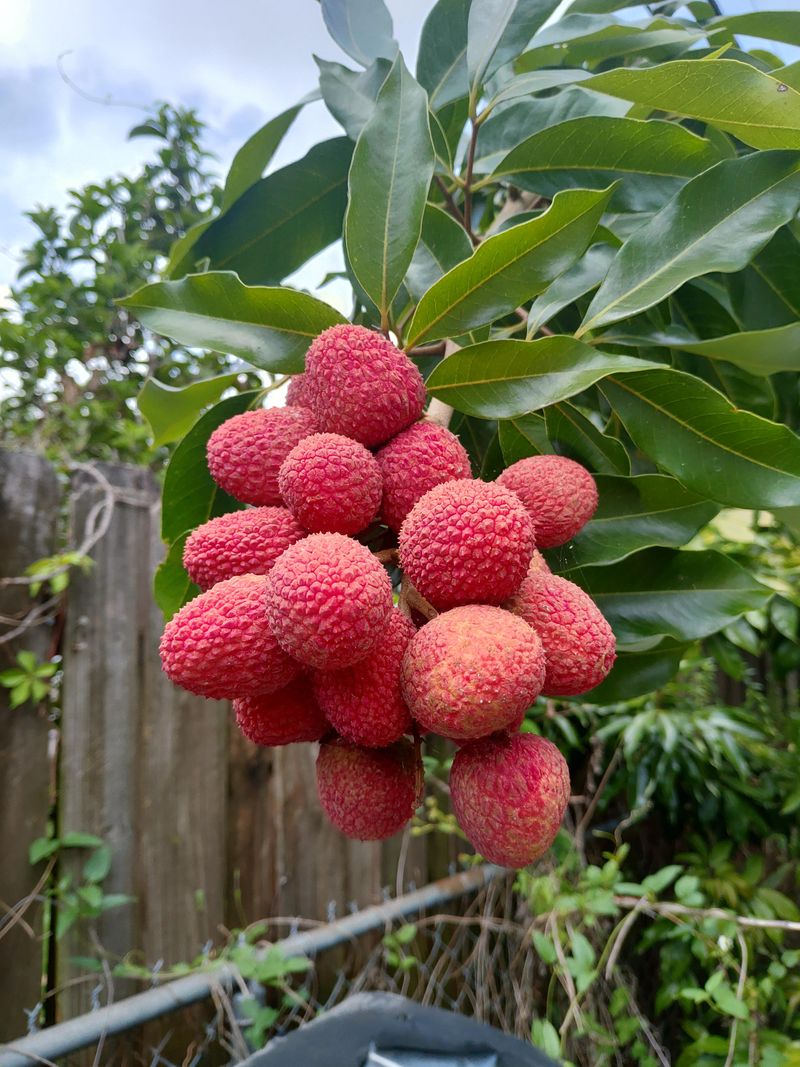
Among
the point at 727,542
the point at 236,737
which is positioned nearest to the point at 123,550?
the point at 236,737

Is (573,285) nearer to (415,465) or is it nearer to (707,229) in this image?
(707,229)

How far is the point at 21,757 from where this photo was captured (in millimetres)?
1382

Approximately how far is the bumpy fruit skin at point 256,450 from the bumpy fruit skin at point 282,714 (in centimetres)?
15

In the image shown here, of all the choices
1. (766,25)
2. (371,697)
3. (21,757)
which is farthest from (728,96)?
(21,757)

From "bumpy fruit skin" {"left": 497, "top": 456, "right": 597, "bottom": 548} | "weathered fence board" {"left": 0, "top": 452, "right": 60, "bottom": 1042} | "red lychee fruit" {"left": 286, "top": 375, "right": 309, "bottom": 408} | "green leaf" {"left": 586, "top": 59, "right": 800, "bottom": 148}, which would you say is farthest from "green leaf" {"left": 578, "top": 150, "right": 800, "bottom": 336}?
"weathered fence board" {"left": 0, "top": 452, "right": 60, "bottom": 1042}

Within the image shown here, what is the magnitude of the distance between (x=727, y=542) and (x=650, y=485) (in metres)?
1.49

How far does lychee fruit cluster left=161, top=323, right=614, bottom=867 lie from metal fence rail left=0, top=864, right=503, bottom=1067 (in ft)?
3.03

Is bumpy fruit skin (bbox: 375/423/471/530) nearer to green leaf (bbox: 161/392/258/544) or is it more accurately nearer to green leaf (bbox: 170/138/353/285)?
green leaf (bbox: 161/392/258/544)

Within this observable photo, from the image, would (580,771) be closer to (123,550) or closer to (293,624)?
(123,550)

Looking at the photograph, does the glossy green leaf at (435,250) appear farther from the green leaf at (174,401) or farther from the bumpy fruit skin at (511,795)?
the bumpy fruit skin at (511,795)

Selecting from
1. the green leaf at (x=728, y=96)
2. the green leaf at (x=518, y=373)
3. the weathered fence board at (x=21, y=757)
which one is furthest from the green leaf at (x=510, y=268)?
the weathered fence board at (x=21, y=757)

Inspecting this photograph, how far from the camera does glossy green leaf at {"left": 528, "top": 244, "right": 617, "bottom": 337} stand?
2.18 ft

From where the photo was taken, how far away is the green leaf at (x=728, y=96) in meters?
0.58

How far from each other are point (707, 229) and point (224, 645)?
0.49 m
